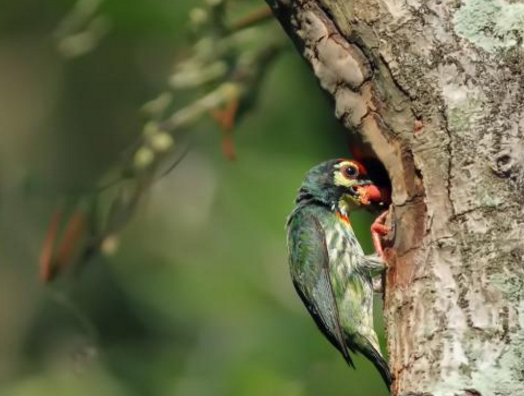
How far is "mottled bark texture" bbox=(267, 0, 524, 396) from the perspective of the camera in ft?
11.7

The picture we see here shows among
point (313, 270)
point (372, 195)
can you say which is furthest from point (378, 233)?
point (313, 270)

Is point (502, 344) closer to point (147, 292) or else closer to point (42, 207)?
point (147, 292)

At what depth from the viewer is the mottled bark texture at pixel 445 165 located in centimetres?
357

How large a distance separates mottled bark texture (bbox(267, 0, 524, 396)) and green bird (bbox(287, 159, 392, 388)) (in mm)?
737

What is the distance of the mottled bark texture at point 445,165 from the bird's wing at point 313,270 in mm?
689

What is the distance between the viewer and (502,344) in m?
3.53

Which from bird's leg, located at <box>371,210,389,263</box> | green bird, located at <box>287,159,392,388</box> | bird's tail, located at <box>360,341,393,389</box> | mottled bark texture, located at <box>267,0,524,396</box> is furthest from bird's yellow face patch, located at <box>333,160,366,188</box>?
mottled bark texture, located at <box>267,0,524,396</box>

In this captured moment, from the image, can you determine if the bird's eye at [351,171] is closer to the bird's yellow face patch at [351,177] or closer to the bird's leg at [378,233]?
the bird's yellow face patch at [351,177]

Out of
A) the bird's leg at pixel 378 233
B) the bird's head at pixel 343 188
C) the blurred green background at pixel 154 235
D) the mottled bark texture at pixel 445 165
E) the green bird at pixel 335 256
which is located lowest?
the blurred green background at pixel 154 235

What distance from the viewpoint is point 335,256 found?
16.1 feet

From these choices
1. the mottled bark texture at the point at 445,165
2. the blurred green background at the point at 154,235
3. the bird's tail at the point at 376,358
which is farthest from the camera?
the blurred green background at the point at 154,235

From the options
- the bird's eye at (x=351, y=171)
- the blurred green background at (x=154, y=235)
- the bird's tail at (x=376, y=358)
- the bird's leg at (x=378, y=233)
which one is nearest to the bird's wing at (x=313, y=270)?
the bird's tail at (x=376, y=358)

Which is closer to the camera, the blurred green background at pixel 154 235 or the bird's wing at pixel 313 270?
the bird's wing at pixel 313 270

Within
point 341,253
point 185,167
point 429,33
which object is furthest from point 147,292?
point 429,33
